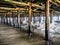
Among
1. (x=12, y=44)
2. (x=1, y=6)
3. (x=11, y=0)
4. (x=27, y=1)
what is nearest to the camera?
(x=12, y=44)

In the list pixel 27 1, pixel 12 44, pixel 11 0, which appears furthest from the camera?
pixel 27 1

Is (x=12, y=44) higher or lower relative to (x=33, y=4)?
lower

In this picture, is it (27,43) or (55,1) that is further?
(55,1)

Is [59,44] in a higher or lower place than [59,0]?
lower

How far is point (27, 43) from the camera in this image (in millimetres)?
7723

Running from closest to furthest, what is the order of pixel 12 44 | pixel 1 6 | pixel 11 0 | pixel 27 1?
pixel 12 44 → pixel 11 0 → pixel 27 1 → pixel 1 6

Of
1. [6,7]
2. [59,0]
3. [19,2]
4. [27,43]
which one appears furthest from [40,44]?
[6,7]

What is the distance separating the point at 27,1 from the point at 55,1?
2.01 meters

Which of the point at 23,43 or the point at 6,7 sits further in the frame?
the point at 6,7

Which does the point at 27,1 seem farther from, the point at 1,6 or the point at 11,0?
the point at 1,6

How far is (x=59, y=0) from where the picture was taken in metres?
11.3

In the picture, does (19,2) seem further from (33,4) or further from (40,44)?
(40,44)

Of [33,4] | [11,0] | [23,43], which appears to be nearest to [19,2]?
[11,0]

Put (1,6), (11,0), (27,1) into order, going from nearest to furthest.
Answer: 1. (11,0)
2. (27,1)
3. (1,6)
